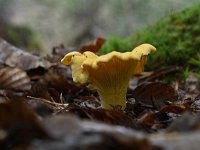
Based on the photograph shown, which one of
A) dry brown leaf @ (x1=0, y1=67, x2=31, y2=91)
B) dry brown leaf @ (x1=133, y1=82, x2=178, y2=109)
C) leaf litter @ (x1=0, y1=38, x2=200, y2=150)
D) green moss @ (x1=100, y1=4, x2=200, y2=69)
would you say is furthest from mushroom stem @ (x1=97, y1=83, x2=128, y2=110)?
green moss @ (x1=100, y1=4, x2=200, y2=69)

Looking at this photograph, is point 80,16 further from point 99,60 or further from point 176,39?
point 99,60

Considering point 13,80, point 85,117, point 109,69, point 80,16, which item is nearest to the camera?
point 85,117

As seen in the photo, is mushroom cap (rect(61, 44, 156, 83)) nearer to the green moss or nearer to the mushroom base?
the mushroom base

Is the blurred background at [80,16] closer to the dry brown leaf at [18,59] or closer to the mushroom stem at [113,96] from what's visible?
the dry brown leaf at [18,59]

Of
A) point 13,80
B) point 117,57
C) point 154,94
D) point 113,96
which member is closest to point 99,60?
point 117,57

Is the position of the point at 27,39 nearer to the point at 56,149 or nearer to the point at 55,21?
the point at 55,21
